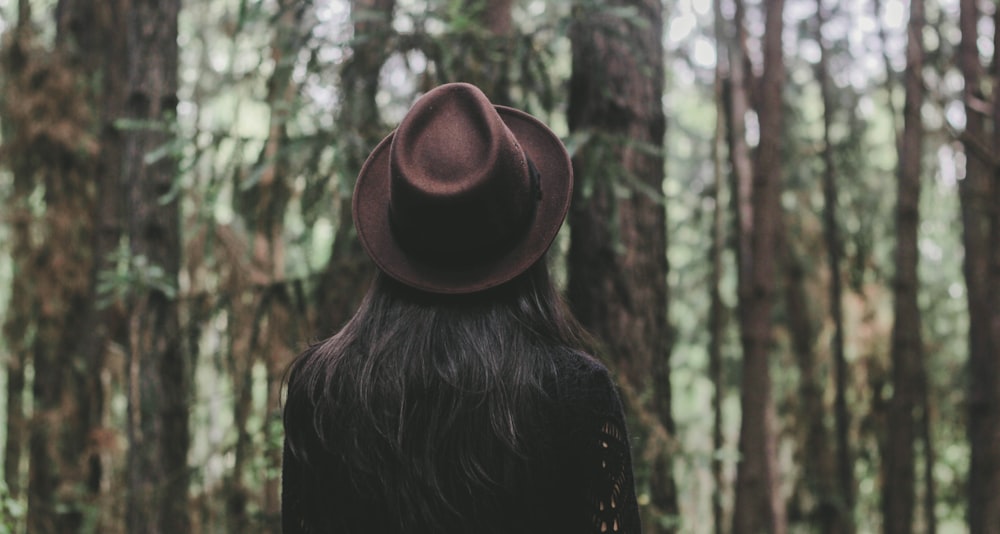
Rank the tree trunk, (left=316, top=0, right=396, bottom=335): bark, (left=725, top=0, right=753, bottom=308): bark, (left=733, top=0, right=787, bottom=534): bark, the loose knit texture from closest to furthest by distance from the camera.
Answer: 1. the loose knit texture
2. (left=316, top=0, right=396, bottom=335): bark
3. the tree trunk
4. (left=733, top=0, right=787, bottom=534): bark
5. (left=725, top=0, right=753, bottom=308): bark

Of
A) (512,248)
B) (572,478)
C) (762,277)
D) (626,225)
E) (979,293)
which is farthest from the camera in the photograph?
(979,293)

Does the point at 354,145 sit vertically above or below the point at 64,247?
above

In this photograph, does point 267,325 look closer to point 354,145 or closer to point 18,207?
point 354,145

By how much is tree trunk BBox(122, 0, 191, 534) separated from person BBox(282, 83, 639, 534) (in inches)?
114

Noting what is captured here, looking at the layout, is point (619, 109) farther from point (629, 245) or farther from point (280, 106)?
point (280, 106)

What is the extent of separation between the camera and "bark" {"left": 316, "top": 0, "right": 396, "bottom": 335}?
4.70 meters

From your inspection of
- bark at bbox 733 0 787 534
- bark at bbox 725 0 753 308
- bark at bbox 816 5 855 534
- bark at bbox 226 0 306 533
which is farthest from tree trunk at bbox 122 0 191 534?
bark at bbox 816 5 855 534

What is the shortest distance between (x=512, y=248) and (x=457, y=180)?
215mm

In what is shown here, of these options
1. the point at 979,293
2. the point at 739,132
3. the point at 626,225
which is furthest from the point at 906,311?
the point at 626,225

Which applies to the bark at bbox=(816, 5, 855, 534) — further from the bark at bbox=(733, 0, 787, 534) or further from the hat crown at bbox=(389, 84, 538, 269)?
the hat crown at bbox=(389, 84, 538, 269)

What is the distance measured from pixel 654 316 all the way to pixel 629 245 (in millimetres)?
407

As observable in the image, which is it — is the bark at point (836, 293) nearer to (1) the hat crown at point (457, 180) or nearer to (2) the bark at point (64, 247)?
(2) the bark at point (64, 247)

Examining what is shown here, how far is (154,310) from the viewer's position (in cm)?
490

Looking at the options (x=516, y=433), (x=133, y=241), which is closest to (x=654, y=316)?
(x=133, y=241)
